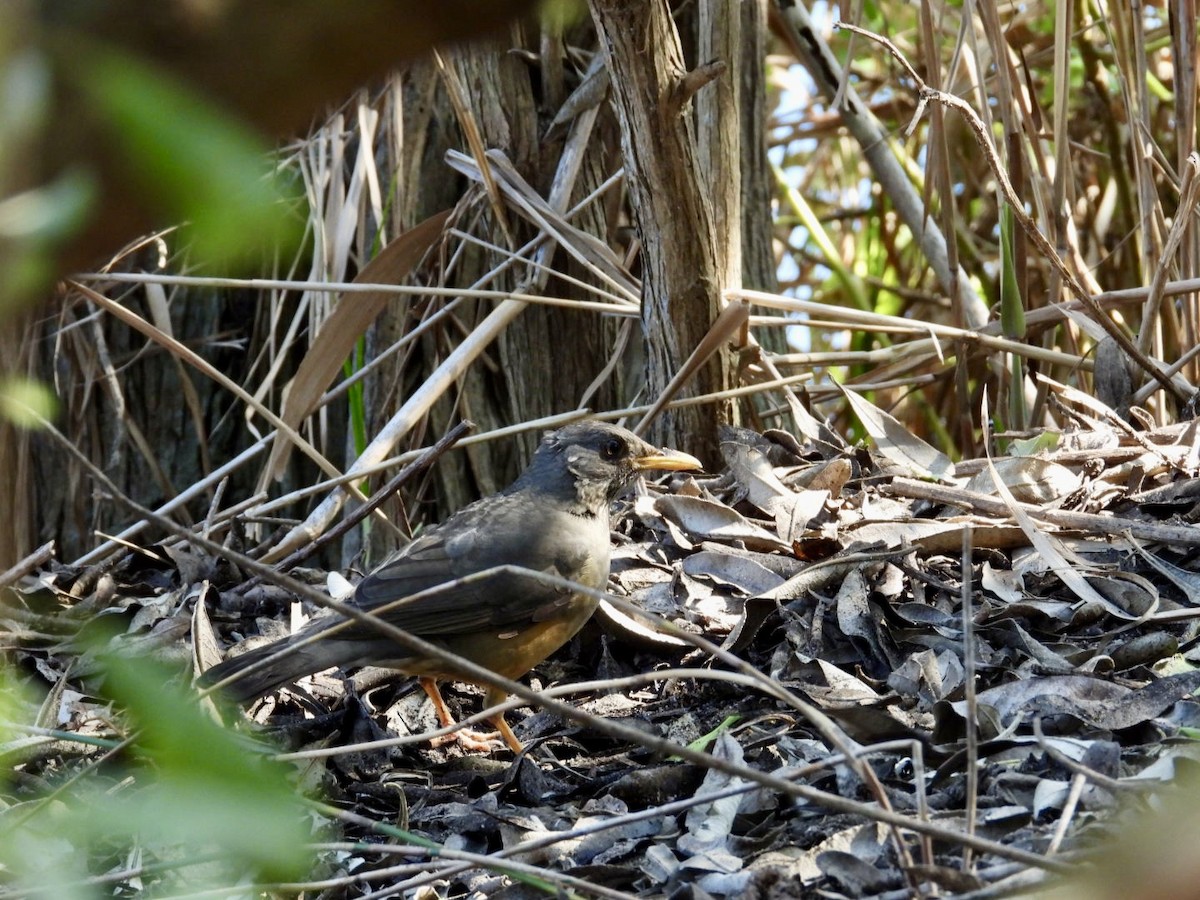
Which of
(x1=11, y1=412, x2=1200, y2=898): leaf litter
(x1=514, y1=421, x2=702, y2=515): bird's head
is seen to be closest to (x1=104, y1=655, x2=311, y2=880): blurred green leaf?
(x1=11, y1=412, x2=1200, y2=898): leaf litter

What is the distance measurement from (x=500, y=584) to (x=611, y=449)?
0.72 m

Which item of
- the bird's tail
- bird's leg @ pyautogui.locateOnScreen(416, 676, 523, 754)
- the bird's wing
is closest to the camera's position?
the bird's tail

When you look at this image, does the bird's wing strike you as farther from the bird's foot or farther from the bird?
the bird's foot

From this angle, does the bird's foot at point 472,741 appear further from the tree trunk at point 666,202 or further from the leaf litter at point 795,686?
the tree trunk at point 666,202

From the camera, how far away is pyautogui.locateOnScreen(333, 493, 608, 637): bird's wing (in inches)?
156

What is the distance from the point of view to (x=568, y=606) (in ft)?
12.8

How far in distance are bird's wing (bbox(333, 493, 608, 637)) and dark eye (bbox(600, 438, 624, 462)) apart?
0.27 m

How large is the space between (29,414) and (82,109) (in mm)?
668

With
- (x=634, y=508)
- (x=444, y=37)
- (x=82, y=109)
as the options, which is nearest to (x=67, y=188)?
(x=82, y=109)

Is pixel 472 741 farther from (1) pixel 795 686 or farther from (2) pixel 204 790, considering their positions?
(2) pixel 204 790

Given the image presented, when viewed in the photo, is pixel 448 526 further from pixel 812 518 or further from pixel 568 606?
pixel 812 518

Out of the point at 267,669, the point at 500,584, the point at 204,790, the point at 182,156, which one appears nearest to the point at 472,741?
the point at 500,584

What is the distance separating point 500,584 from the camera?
4.00 metres

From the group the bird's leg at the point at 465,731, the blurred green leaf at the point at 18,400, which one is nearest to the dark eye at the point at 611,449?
the bird's leg at the point at 465,731
